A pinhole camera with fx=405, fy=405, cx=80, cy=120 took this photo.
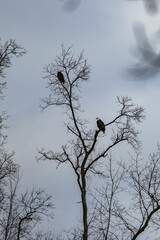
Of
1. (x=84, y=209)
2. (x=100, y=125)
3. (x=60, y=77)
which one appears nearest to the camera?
(x=84, y=209)

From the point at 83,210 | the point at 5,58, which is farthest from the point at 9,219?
the point at 5,58

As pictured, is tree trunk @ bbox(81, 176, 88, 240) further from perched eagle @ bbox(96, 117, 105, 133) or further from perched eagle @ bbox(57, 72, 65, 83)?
perched eagle @ bbox(57, 72, 65, 83)

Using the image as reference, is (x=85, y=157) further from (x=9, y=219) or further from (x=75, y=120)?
(x=9, y=219)

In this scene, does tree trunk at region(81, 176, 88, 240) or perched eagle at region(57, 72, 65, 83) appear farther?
perched eagle at region(57, 72, 65, 83)

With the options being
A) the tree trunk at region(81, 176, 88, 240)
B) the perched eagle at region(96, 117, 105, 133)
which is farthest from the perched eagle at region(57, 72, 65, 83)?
the tree trunk at region(81, 176, 88, 240)

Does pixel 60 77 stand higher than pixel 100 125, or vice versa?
pixel 60 77

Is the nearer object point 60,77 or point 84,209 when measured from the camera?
point 84,209

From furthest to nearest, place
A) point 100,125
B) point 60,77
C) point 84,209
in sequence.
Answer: point 60,77 < point 100,125 < point 84,209

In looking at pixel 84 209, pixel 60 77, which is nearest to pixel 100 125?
pixel 60 77

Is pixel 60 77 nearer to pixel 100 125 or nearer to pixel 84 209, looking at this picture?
pixel 100 125

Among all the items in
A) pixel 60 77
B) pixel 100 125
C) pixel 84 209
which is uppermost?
pixel 60 77

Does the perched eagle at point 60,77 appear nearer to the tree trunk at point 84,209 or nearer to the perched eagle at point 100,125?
the perched eagle at point 100,125

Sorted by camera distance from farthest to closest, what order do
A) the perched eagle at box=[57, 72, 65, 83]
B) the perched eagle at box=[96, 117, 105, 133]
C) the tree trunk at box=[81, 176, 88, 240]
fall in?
1. the perched eagle at box=[57, 72, 65, 83]
2. the perched eagle at box=[96, 117, 105, 133]
3. the tree trunk at box=[81, 176, 88, 240]

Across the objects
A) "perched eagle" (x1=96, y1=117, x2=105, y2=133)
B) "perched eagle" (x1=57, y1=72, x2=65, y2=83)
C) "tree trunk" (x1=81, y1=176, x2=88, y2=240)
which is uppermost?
"perched eagle" (x1=57, y1=72, x2=65, y2=83)
